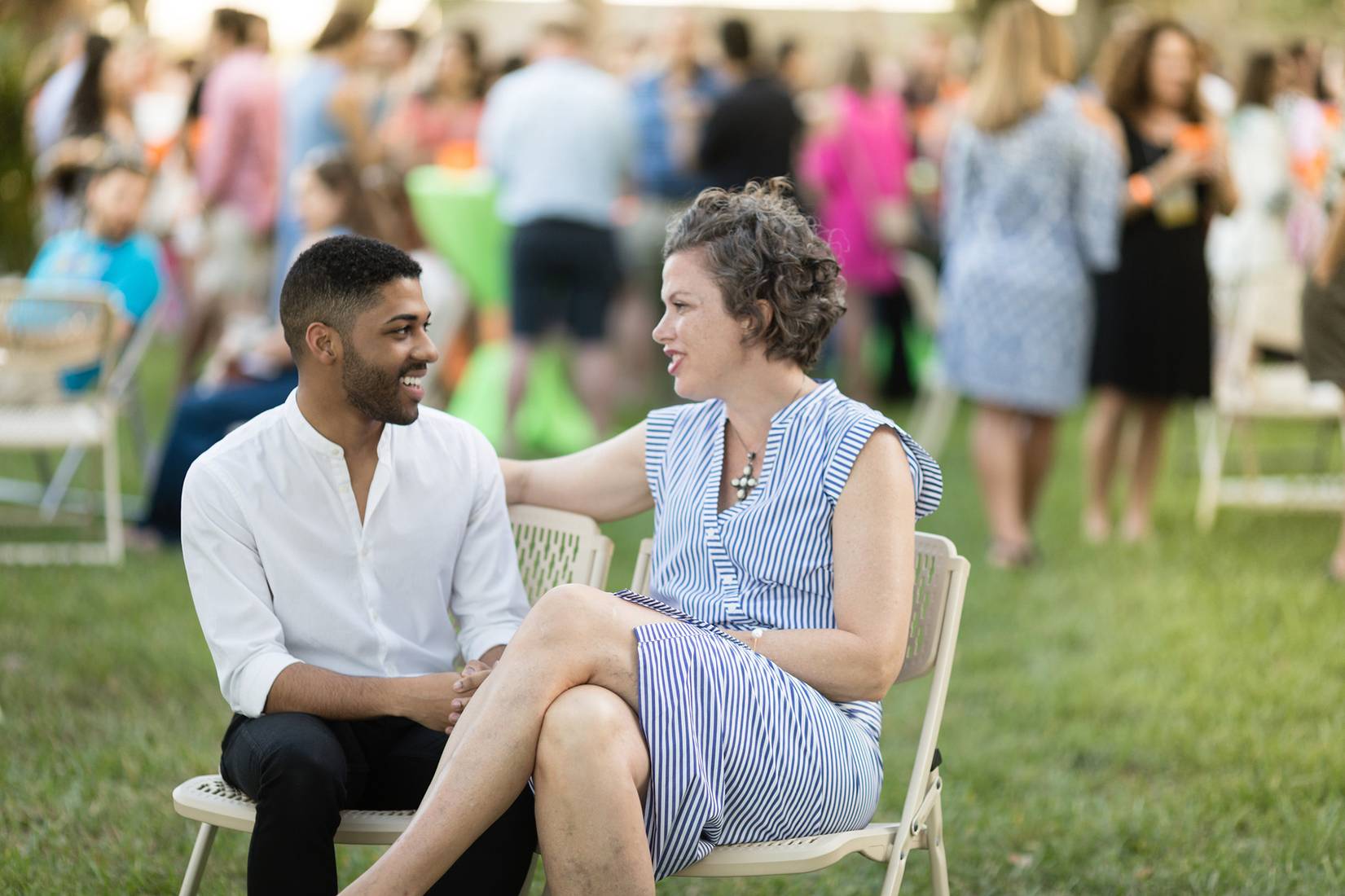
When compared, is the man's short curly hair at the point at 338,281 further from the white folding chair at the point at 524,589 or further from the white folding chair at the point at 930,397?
the white folding chair at the point at 930,397

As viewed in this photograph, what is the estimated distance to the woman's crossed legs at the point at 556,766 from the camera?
2295 millimetres

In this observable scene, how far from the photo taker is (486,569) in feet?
9.27

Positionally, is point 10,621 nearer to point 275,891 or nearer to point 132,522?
point 132,522

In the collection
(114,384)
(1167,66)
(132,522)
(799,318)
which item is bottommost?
(132,522)

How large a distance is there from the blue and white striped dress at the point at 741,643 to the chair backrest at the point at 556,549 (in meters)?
0.11

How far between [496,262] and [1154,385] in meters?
3.60

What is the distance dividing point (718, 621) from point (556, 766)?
525 mm

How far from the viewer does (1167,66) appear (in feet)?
21.2

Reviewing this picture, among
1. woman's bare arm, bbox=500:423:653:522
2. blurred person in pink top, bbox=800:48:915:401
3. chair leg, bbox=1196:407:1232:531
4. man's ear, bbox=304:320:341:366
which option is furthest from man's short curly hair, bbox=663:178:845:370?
blurred person in pink top, bbox=800:48:915:401

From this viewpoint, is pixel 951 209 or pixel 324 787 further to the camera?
pixel 951 209

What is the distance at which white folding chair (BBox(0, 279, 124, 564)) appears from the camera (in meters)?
5.52

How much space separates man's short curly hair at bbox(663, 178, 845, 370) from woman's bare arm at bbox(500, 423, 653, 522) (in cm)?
38

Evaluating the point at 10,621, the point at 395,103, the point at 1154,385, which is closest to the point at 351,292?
the point at 10,621

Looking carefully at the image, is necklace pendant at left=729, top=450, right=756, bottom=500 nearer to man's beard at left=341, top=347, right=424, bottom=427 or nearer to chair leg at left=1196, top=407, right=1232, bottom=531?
man's beard at left=341, top=347, right=424, bottom=427
